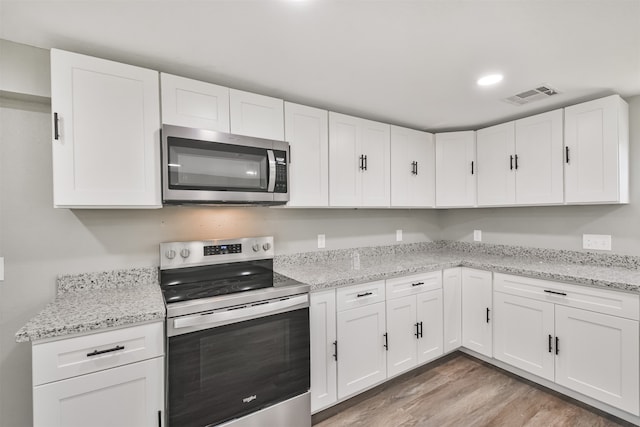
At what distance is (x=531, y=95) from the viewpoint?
223 centimetres

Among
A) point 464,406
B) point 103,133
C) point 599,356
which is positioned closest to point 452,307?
point 464,406

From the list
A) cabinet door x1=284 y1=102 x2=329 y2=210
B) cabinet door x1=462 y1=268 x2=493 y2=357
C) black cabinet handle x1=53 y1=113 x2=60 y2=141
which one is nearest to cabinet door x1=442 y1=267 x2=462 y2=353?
cabinet door x1=462 y1=268 x2=493 y2=357

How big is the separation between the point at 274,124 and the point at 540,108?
2.22 meters

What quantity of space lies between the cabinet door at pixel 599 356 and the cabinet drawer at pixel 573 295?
46mm

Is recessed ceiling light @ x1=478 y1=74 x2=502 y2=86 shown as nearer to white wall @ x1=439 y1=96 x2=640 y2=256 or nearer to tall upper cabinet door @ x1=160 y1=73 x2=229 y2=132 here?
white wall @ x1=439 y1=96 x2=640 y2=256

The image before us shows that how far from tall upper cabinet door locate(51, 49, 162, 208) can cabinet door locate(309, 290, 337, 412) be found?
1.17 metres

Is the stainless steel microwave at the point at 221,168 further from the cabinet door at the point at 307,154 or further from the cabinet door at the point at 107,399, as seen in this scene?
the cabinet door at the point at 107,399

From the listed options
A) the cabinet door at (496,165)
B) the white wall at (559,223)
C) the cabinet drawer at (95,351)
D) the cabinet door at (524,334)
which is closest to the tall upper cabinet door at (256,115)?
the cabinet drawer at (95,351)

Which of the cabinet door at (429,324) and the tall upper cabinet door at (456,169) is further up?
→ the tall upper cabinet door at (456,169)

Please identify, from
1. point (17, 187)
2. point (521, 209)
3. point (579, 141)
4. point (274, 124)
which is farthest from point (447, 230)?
point (17, 187)

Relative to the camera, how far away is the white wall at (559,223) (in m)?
2.26

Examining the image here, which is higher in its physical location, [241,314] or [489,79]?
[489,79]

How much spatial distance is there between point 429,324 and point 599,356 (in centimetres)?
108

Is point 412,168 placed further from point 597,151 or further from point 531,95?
point 597,151
